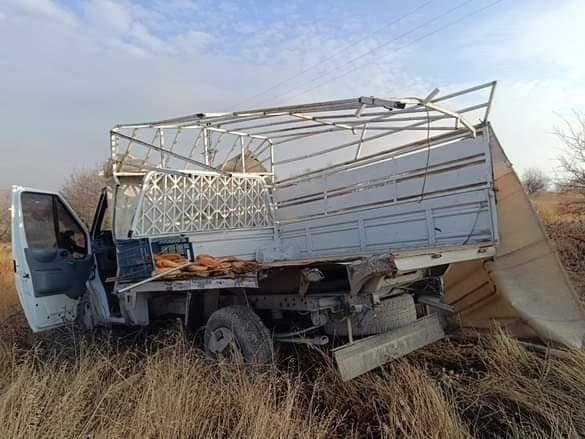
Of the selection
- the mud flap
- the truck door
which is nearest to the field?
the mud flap

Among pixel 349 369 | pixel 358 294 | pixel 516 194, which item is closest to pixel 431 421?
pixel 349 369

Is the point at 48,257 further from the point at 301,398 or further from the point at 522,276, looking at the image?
the point at 522,276

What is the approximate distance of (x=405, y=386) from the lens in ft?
10.1

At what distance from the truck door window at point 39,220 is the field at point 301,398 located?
5.49 ft

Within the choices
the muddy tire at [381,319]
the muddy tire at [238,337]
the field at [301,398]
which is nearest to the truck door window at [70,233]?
the field at [301,398]

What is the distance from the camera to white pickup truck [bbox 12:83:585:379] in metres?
3.55

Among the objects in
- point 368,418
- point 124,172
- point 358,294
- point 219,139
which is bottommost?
point 368,418

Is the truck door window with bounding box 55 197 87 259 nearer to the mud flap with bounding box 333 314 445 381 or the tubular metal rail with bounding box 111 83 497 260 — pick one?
the tubular metal rail with bounding box 111 83 497 260

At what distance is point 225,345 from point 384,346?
4.35ft

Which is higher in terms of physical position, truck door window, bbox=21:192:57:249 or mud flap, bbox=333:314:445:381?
truck door window, bbox=21:192:57:249

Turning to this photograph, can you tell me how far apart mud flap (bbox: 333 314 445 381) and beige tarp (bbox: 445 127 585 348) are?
78cm

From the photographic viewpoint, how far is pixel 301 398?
325 centimetres

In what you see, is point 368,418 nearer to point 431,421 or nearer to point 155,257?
point 431,421

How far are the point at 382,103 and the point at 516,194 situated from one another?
63.4 inches
